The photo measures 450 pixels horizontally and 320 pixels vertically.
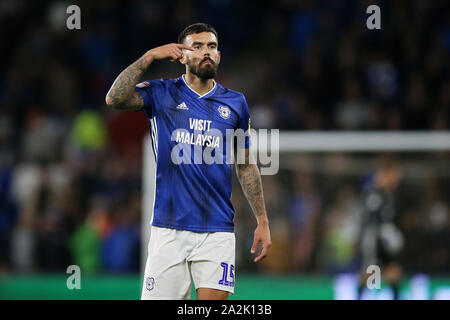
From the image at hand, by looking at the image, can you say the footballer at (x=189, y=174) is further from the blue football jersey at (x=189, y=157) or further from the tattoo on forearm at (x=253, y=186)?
the tattoo on forearm at (x=253, y=186)

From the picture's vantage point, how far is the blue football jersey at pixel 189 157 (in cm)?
499

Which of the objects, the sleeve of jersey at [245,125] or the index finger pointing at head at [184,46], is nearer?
the index finger pointing at head at [184,46]

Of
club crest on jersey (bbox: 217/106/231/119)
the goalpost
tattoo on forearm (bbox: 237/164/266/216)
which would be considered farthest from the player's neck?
the goalpost

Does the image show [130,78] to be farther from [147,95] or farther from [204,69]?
[204,69]

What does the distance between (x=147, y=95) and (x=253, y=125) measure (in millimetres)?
6894

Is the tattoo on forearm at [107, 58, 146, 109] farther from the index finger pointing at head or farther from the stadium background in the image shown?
the stadium background

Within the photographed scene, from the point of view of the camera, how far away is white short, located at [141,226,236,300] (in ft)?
16.0

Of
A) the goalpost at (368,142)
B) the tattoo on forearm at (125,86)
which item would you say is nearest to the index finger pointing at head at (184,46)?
the tattoo on forearm at (125,86)

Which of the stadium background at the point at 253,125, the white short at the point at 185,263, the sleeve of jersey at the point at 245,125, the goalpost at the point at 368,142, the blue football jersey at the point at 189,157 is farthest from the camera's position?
the goalpost at the point at 368,142

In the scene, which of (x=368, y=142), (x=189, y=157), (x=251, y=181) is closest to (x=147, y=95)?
(x=189, y=157)
